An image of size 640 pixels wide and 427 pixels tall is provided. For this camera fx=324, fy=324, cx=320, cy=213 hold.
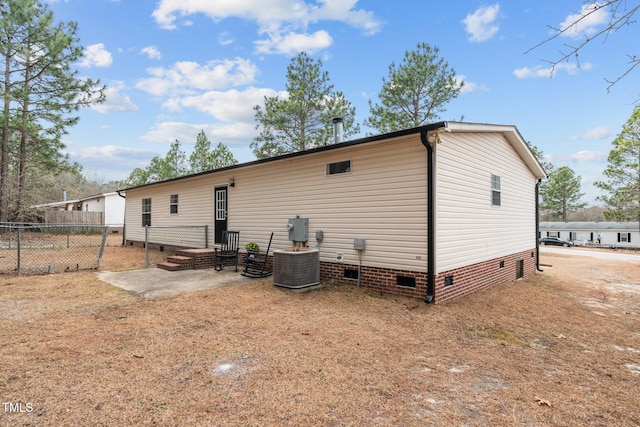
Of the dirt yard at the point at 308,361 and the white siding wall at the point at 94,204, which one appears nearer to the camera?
the dirt yard at the point at 308,361

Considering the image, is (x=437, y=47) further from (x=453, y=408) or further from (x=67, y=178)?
(x=67, y=178)

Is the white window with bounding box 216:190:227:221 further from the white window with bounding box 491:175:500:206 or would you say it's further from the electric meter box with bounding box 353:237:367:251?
the white window with bounding box 491:175:500:206

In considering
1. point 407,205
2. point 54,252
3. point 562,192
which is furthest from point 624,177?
point 54,252

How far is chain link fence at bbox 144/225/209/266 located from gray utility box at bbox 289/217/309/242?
417cm

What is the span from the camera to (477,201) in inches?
279

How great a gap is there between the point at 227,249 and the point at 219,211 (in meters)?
1.57

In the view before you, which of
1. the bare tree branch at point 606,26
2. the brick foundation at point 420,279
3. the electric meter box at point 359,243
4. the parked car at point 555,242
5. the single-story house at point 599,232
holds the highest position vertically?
the bare tree branch at point 606,26

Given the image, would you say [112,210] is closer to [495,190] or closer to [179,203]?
[179,203]

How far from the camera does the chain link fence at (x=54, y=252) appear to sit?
8.11 meters

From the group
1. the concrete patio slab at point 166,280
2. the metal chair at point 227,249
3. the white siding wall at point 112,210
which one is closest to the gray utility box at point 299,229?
the concrete patio slab at point 166,280

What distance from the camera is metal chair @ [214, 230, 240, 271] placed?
343 inches

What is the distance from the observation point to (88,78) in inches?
666

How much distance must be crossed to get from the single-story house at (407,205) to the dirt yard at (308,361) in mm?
761

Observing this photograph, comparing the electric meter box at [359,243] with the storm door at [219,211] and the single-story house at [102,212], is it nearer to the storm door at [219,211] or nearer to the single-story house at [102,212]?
the storm door at [219,211]
